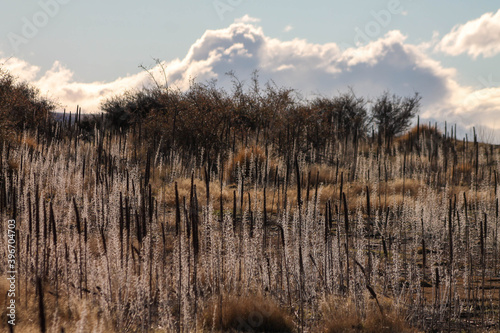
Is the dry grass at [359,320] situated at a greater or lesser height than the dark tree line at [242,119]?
lesser

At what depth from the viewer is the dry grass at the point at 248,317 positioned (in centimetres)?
318

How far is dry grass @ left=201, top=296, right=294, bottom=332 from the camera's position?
10.4 feet

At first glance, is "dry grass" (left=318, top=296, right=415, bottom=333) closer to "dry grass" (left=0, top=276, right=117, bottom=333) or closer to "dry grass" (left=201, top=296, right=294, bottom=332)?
"dry grass" (left=201, top=296, right=294, bottom=332)

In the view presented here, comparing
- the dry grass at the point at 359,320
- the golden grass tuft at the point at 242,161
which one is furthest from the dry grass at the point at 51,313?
the golden grass tuft at the point at 242,161

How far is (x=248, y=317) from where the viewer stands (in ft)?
10.5

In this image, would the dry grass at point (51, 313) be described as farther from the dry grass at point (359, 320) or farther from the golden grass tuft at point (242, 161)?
the golden grass tuft at point (242, 161)

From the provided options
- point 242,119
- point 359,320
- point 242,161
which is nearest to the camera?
point 359,320

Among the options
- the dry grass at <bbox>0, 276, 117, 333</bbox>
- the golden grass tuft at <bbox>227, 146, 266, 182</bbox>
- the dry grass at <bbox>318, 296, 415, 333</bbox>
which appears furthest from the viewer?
the golden grass tuft at <bbox>227, 146, 266, 182</bbox>

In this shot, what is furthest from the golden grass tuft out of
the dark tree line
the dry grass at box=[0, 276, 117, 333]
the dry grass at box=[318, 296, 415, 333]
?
the dry grass at box=[318, 296, 415, 333]

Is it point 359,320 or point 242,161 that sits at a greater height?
point 242,161

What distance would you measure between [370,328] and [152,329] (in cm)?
156

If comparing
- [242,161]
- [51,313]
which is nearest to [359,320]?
[51,313]

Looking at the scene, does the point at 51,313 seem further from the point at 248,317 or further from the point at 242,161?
the point at 242,161

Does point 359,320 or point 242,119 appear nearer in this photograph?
point 359,320
